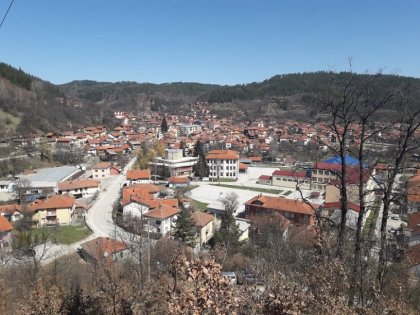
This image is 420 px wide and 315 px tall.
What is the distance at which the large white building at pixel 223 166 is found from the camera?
33.2m

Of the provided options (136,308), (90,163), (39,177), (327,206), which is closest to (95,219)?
(39,177)

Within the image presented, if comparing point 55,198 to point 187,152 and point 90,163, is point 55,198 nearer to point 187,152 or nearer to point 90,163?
point 90,163

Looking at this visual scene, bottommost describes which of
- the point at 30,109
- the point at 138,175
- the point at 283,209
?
the point at 283,209

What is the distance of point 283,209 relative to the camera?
19766 mm

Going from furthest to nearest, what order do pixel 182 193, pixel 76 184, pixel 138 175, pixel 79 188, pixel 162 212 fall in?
pixel 138 175 < pixel 182 193 < pixel 76 184 < pixel 79 188 < pixel 162 212

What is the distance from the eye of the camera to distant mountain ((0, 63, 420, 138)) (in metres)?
6.34

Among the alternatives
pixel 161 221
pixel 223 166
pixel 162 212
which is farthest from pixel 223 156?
pixel 161 221

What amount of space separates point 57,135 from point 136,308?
44047mm

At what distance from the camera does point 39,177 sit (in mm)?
27000

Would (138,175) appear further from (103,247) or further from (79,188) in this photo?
(103,247)

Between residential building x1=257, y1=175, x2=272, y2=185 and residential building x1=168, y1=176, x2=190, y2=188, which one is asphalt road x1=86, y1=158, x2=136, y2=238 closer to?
residential building x1=168, y1=176, x2=190, y2=188

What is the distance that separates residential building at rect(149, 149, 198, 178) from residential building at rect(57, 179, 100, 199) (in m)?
7.80

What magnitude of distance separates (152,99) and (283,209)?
88.9 metres

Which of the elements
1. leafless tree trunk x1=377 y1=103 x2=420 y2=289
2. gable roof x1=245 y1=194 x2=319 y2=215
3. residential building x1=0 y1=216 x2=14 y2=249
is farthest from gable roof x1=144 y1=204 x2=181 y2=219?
leafless tree trunk x1=377 y1=103 x2=420 y2=289
